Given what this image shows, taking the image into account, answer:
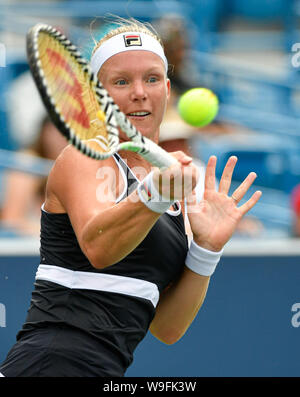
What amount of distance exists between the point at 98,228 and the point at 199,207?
0.54 meters

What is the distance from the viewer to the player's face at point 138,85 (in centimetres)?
196

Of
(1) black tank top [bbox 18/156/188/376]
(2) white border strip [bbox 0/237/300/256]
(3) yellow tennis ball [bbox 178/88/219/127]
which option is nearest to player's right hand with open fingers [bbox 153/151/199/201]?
(1) black tank top [bbox 18/156/188/376]

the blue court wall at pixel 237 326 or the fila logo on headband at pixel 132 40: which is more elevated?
the fila logo on headband at pixel 132 40

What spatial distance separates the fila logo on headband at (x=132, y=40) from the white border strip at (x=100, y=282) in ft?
2.13

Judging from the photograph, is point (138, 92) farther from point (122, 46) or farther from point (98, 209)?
point (98, 209)

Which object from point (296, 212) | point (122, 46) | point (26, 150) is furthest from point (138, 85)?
point (26, 150)

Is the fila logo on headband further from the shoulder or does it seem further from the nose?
the shoulder

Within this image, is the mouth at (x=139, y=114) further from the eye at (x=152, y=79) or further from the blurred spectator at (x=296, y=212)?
the blurred spectator at (x=296, y=212)

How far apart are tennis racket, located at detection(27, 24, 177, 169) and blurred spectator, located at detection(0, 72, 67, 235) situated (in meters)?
1.95

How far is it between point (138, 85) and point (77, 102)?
30cm

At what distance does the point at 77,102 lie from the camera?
1.71m

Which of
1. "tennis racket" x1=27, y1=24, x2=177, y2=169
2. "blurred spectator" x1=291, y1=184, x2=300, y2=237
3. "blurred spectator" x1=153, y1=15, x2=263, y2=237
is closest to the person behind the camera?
"tennis racket" x1=27, y1=24, x2=177, y2=169

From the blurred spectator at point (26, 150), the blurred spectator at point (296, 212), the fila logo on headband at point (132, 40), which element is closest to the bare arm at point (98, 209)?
the fila logo on headband at point (132, 40)

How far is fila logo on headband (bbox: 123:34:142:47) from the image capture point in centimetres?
201
